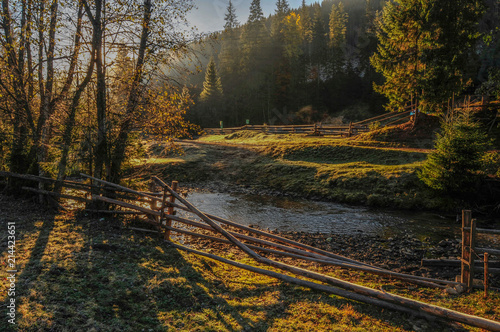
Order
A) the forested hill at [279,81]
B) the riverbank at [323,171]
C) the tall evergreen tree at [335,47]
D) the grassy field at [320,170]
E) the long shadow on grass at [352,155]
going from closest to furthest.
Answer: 1. the riverbank at [323,171]
2. the grassy field at [320,170]
3. the long shadow on grass at [352,155]
4. the forested hill at [279,81]
5. the tall evergreen tree at [335,47]

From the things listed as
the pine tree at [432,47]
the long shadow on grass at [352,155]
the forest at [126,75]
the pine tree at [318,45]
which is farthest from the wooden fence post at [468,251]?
the pine tree at [318,45]

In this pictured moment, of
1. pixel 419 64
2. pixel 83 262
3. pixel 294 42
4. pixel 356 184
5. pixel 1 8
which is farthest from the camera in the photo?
pixel 294 42

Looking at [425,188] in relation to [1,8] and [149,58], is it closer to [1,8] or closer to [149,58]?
[149,58]

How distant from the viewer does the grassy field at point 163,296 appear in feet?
13.9

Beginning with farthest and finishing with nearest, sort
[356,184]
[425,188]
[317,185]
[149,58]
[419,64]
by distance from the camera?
[419,64] → [317,185] → [356,184] → [425,188] → [149,58]

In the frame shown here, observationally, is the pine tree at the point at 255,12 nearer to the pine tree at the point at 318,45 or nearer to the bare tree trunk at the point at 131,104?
the pine tree at the point at 318,45

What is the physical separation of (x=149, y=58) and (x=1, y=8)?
6527 millimetres

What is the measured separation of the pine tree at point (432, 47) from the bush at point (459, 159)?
964cm

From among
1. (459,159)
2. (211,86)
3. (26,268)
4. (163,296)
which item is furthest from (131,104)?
(211,86)

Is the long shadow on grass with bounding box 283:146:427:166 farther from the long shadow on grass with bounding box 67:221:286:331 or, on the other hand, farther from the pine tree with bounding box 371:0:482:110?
the long shadow on grass with bounding box 67:221:286:331

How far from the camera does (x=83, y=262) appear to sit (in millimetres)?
5836

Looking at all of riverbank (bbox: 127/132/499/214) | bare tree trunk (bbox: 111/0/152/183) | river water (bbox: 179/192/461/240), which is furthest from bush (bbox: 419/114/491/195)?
bare tree trunk (bbox: 111/0/152/183)

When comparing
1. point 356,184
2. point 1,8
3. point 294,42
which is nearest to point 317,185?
point 356,184

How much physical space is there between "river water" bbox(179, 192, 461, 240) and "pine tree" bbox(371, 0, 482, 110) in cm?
1339
